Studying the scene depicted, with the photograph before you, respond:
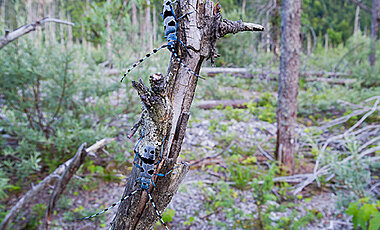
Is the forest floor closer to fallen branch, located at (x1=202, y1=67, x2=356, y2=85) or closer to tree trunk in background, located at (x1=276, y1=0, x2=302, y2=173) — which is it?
tree trunk in background, located at (x1=276, y1=0, x2=302, y2=173)

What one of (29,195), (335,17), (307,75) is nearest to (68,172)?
(29,195)

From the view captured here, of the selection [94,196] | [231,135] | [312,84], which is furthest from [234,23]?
[312,84]

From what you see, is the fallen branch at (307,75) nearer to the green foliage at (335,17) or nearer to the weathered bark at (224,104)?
the weathered bark at (224,104)

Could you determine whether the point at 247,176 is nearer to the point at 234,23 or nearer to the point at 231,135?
the point at 231,135

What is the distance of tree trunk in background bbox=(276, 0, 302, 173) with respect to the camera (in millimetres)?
3949

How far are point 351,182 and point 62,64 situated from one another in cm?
418

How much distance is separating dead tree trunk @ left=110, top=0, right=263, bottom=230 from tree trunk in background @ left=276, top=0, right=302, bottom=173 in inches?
129

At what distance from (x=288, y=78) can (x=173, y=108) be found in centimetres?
353

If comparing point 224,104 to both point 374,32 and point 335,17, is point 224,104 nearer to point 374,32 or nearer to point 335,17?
point 374,32

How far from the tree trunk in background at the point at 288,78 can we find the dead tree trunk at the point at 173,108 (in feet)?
10.8

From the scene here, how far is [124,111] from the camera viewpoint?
4.07 metres

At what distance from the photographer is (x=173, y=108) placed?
1009 mm

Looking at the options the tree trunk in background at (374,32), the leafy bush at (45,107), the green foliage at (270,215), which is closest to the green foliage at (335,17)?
the tree trunk in background at (374,32)

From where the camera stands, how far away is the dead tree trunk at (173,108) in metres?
0.96
